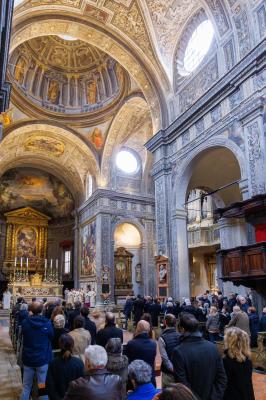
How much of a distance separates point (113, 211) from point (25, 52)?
411 inches

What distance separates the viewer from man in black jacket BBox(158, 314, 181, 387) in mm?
3445

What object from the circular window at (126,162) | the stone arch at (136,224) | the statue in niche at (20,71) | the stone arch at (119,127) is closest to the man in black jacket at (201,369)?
the stone arch at (119,127)

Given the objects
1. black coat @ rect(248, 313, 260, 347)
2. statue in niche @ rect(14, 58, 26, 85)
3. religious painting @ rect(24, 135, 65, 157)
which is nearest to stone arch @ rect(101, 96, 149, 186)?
religious painting @ rect(24, 135, 65, 157)

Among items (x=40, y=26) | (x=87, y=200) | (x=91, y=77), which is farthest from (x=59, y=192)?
(x=40, y=26)

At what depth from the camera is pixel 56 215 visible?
28.6 m

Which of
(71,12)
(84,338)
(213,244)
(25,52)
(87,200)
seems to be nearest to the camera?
(84,338)

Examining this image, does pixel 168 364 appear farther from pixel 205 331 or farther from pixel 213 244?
pixel 213 244

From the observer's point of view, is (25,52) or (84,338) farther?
(25,52)

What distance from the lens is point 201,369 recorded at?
8.58 feet

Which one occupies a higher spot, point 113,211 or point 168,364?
point 113,211

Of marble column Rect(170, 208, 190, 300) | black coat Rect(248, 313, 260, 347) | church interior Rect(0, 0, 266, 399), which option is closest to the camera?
black coat Rect(248, 313, 260, 347)

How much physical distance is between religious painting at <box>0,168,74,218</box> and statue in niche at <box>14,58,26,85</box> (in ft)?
29.5

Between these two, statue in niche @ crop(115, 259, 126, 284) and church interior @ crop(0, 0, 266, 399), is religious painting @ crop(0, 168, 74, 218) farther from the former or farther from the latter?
statue in niche @ crop(115, 259, 126, 284)

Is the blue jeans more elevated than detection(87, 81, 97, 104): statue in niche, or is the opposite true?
detection(87, 81, 97, 104): statue in niche
